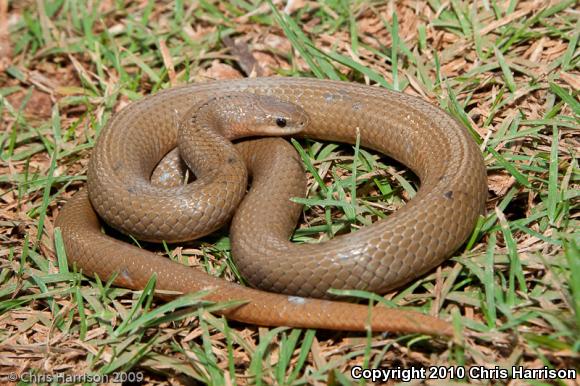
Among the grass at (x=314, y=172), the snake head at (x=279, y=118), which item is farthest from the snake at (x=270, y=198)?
the grass at (x=314, y=172)

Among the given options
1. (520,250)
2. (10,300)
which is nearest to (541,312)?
(520,250)

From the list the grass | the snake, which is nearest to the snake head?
the snake

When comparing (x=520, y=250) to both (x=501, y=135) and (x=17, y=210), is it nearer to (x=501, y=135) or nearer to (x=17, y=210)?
(x=501, y=135)

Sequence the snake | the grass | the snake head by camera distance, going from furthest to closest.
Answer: the snake head → the snake → the grass

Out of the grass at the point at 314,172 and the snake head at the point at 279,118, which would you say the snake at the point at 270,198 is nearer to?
the snake head at the point at 279,118

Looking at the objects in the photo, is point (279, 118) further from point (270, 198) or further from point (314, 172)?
point (270, 198)

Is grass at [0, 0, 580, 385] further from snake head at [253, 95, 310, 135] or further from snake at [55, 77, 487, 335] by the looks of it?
snake head at [253, 95, 310, 135]
